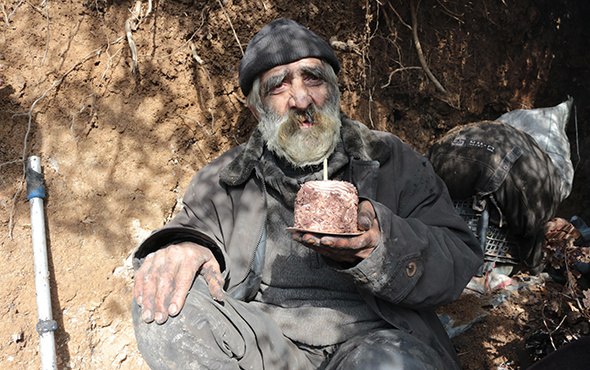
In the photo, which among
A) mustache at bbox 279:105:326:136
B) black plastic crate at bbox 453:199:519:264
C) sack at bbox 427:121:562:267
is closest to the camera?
mustache at bbox 279:105:326:136

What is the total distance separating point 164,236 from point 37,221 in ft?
3.62

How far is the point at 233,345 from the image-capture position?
166cm

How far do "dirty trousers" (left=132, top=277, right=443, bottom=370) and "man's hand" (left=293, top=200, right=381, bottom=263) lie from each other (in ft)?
1.14

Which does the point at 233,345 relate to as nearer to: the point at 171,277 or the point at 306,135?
the point at 171,277

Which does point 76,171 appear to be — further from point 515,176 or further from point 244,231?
point 515,176

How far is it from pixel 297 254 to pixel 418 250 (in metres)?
0.62

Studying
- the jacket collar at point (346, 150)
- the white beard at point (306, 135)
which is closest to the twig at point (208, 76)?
the jacket collar at point (346, 150)

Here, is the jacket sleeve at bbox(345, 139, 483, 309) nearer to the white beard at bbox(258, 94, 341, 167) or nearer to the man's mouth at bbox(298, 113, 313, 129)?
the white beard at bbox(258, 94, 341, 167)

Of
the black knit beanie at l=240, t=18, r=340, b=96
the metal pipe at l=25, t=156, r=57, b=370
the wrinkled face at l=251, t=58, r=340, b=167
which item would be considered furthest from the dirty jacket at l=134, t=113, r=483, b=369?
the metal pipe at l=25, t=156, r=57, b=370

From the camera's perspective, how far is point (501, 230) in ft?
11.0

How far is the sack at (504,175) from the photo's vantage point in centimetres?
301

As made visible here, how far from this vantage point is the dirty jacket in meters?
1.61

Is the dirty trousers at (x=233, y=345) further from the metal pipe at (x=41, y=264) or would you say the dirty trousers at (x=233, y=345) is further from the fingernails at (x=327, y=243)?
the metal pipe at (x=41, y=264)

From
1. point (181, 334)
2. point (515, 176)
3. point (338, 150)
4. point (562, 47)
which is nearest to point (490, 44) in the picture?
point (562, 47)
